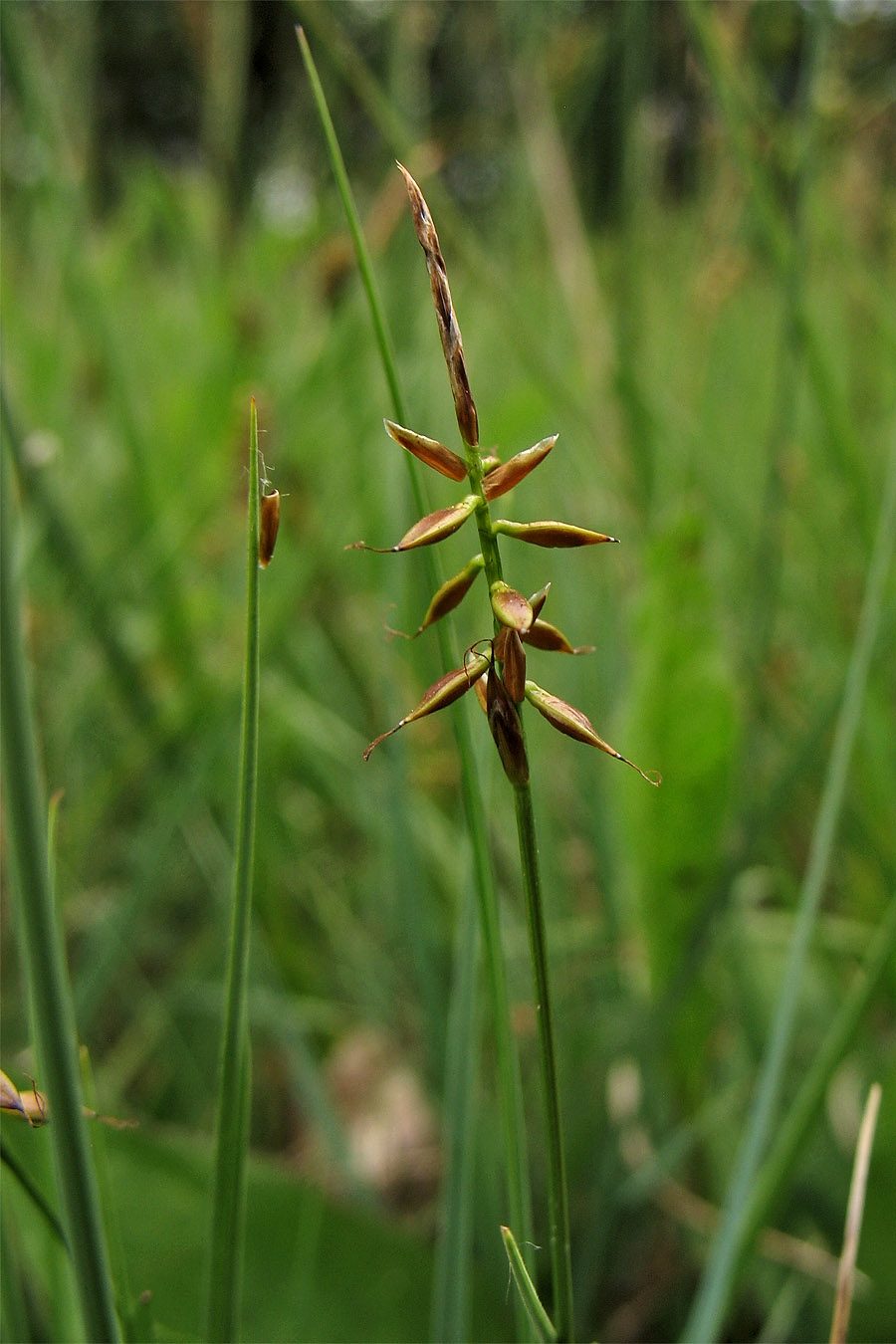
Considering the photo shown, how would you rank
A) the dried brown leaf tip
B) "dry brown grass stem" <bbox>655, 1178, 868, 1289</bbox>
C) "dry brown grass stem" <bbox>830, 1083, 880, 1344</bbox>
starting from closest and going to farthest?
the dried brown leaf tip
"dry brown grass stem" <bbox>830, 1083, 880, 1344</bbox>
"dry brown grass stem" <bbox>655, 1178, 868, 1289</bbox>

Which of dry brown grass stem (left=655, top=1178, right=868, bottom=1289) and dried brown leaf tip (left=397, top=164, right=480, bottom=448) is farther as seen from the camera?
dry brown grass stem (left=655, top=1178, right=868, bottom=1289)

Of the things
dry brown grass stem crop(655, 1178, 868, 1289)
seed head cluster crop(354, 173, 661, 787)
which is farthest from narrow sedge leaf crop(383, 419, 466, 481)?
dry brown grass stem crop(655, 1178, 868, 1289)

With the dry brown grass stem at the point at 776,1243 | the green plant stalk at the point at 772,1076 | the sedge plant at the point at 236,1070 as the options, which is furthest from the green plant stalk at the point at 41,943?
the dry brown grass stem at the point at 776,1243

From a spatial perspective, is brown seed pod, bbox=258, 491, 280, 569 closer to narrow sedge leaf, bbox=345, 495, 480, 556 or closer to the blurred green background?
narrow sedge leaf, bbox=345, 495, 480, 556

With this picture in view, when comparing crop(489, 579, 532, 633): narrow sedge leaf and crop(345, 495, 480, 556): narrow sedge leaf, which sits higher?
crop(345, 495, 480, 556): narrow sedge leaf

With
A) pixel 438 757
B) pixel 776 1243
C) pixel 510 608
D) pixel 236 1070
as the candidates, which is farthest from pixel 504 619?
pixel 438 757

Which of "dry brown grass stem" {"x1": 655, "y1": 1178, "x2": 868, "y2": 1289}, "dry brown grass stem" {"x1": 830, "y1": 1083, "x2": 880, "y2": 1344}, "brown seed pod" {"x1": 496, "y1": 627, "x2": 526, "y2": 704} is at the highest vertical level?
"brown seed pod" {"x1": 496, "y1": 627, "x2": 526, "y2": 704}

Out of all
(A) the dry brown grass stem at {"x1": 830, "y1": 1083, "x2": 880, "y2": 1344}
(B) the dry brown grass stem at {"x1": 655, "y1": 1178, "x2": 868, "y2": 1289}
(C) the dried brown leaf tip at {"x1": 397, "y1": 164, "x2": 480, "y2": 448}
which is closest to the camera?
(C) the dried brown leaf tip at {"x1": 397, "y1": 164, "x2": 480, "y2": 448}
